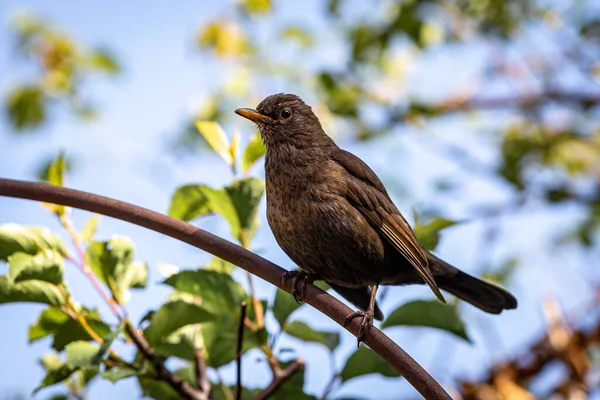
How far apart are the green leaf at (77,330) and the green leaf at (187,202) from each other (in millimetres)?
445

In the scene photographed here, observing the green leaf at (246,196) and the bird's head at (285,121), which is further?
the bird's head at (285,121)

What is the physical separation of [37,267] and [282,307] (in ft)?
2.53

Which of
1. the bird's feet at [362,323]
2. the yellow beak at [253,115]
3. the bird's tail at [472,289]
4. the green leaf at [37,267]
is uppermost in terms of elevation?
the yellow beak at [253,115]

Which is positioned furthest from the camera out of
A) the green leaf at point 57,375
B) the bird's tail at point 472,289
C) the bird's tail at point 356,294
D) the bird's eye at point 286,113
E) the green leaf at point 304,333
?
the bird's eye at point 286,113

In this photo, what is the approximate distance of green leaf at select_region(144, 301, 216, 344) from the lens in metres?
2.29

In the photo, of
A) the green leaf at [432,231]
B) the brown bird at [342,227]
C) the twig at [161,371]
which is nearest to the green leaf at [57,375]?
the twig at [161,371]

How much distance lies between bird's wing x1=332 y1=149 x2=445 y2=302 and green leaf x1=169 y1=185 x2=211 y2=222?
967mm

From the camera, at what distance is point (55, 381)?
2.22m

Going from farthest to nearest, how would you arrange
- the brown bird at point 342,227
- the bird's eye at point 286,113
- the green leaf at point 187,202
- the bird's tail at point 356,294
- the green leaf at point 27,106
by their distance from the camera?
1. the green leaf at point 27,106
2. the bird's eye at point 286,113
3. the bird's tail at point 356,294
4. the brown bird at point 342,227
5. the green leaf at point 187,202

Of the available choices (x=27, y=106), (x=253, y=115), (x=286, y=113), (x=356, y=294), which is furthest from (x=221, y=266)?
(x=27, y=106)

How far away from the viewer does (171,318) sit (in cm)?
230

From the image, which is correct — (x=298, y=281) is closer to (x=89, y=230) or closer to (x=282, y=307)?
(x=282, y=307)

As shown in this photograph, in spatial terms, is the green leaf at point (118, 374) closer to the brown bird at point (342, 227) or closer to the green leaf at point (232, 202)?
the green leaf at point (232, 202)

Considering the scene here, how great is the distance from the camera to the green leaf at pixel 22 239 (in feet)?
7.37
